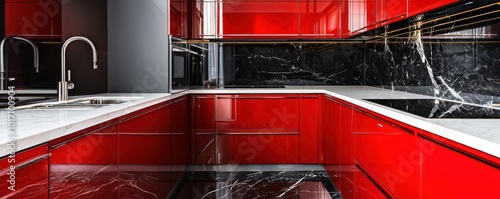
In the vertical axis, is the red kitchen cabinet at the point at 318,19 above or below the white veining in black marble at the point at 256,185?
above

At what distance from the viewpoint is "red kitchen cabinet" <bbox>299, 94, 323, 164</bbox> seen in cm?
429

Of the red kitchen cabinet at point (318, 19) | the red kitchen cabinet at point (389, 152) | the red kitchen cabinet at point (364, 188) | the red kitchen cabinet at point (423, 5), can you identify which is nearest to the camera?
the red kitchen cabinet at point (389, 152)

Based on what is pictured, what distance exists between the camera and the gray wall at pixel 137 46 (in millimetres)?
3598

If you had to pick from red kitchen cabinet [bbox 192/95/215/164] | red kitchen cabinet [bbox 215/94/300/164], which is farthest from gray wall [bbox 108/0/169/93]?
red kitchen cabinet [bbox 215/94/300/164]

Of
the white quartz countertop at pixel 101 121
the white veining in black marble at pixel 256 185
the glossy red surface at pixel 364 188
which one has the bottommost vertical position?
the white veining in black marble at pixel 256 185

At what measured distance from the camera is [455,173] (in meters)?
1.52

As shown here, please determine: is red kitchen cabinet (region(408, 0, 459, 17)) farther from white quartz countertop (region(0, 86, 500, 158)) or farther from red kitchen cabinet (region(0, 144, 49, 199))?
red kitchen cabinet (region(0, 144, 49, 199))

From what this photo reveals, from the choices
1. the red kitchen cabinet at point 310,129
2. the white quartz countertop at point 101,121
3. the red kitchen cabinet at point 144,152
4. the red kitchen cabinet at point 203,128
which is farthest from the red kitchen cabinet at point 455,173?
the red kitchen cabinet at point 203,128

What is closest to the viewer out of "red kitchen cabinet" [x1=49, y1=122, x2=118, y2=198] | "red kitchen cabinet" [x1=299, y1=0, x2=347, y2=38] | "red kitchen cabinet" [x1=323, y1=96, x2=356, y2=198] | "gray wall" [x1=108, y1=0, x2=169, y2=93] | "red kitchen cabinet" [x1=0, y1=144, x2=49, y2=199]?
"red kitchen cabinet" [x1=0, y1=144, x2=49, y2=199]

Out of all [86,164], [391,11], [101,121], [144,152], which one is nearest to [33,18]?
[144,152]

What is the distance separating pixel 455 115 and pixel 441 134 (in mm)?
394

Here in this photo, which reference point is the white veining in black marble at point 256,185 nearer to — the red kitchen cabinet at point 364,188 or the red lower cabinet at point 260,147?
the red lower cabinet at point 260,147

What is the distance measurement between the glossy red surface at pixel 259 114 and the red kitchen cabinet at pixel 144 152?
1059mm

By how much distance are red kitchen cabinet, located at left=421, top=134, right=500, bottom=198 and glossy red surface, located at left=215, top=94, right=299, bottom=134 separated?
252cm
